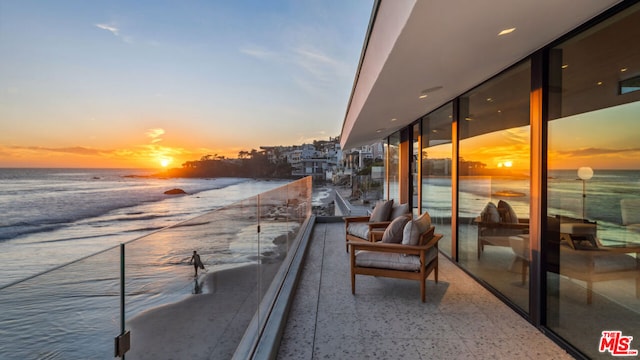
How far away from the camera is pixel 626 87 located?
2.12m

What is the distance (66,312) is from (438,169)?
5.36m

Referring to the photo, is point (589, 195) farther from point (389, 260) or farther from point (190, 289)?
point (190, 289)

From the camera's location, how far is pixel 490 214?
386cm

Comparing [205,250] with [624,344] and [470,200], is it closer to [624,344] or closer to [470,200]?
[624,344]

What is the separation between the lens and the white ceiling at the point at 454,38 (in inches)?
79.6

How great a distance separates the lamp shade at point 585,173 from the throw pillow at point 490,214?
1.31 meters

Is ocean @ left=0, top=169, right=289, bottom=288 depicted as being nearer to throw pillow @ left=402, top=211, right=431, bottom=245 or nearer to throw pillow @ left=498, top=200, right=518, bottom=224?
throw pillow @ left=402, top=211, right=431, bottom=245

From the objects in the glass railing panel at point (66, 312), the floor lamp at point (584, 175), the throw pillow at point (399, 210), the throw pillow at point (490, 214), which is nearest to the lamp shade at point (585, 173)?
the floor lamp at point (584, 175)

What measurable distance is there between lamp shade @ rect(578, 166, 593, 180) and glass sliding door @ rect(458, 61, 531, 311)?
58cm

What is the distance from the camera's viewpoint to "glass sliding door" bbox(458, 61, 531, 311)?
319 centimetres

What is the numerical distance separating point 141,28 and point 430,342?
15.6 m

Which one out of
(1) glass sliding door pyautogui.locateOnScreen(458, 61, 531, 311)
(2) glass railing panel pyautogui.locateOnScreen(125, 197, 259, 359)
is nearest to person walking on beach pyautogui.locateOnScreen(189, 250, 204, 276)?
(2) glass railing panel pyautogui.locateOnScreen(125, 197, 259, 359)

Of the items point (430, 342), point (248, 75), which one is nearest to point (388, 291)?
point (430, 342)

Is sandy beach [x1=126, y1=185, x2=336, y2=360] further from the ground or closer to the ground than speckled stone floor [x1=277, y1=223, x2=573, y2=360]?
further from the ground
